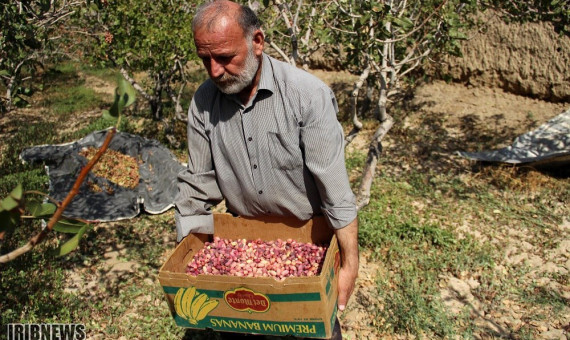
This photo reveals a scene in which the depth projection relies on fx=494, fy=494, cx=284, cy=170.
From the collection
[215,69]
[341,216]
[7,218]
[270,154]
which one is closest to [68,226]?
[7,218]

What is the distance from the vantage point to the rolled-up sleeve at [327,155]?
209 cm

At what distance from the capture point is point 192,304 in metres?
1.97

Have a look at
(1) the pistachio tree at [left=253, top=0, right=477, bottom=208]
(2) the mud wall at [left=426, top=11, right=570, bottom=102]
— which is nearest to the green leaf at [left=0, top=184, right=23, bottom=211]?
(1) the pistachio tree at [left=253, top=0, right=477, bottom=208]

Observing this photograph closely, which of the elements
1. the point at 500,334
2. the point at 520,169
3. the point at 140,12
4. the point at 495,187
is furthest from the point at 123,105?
the point at 140,12

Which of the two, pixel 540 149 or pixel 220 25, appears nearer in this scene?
pixel 220 25

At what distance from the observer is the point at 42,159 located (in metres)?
6.48

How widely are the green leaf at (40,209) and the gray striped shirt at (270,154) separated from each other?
40.6 inches

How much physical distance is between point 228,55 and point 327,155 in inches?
22.9

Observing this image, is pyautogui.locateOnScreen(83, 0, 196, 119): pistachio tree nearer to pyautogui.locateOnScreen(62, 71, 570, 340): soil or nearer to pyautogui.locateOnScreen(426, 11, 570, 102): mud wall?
pyautogui.locateOnScreen(62, 71, 570, 340): soil

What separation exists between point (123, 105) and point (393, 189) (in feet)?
15.7

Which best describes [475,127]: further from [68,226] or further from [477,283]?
[68,226]

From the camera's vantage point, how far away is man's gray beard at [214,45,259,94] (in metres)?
2.04

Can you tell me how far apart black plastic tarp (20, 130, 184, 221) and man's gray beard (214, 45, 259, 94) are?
12.1 feet

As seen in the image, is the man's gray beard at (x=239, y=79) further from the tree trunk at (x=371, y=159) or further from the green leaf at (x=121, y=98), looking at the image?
the tree trunk at (x=371, y=159)
